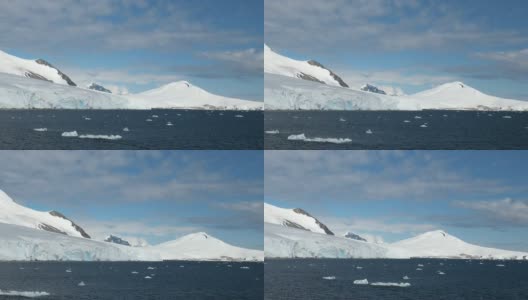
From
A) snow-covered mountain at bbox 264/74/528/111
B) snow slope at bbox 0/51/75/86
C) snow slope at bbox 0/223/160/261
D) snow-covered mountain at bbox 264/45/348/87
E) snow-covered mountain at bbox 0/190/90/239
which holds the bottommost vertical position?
snow slope at bbox 0/223/160/261

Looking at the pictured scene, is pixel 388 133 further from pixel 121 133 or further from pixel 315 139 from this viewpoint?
pixel 121 133

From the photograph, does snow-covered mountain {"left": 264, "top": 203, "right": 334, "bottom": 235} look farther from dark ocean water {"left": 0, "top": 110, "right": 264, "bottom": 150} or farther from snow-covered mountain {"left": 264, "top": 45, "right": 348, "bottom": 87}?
snow-covered mountain {"left": 264, "top": 45, "right": 348, "bottom": 87}

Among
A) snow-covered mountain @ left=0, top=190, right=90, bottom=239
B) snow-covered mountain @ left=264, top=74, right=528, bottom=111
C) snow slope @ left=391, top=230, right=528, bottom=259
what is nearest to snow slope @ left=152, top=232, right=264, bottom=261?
snow-covered mountain @ left=0, top=190, right=90, bottom=239

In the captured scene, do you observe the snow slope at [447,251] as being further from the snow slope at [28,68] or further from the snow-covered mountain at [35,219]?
the snow slope at [28,68]

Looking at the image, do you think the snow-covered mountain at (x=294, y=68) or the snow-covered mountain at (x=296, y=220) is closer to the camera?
the snow-covered mountain at (x=296, y=220)

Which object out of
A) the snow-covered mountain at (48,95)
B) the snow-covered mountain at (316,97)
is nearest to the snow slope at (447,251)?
the snow-covered mountain at (48,95)

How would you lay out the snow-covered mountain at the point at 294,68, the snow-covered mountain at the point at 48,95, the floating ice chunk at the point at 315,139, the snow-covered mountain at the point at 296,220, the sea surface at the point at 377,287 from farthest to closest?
the snow-covered mountain at the point at 48,95
the snow-covered mountain at the point at 294,68
the snow-covered mountain at the point at 296,220
the floating ice chunk at the point at 315,139
the sea surface at the point at 377,287
